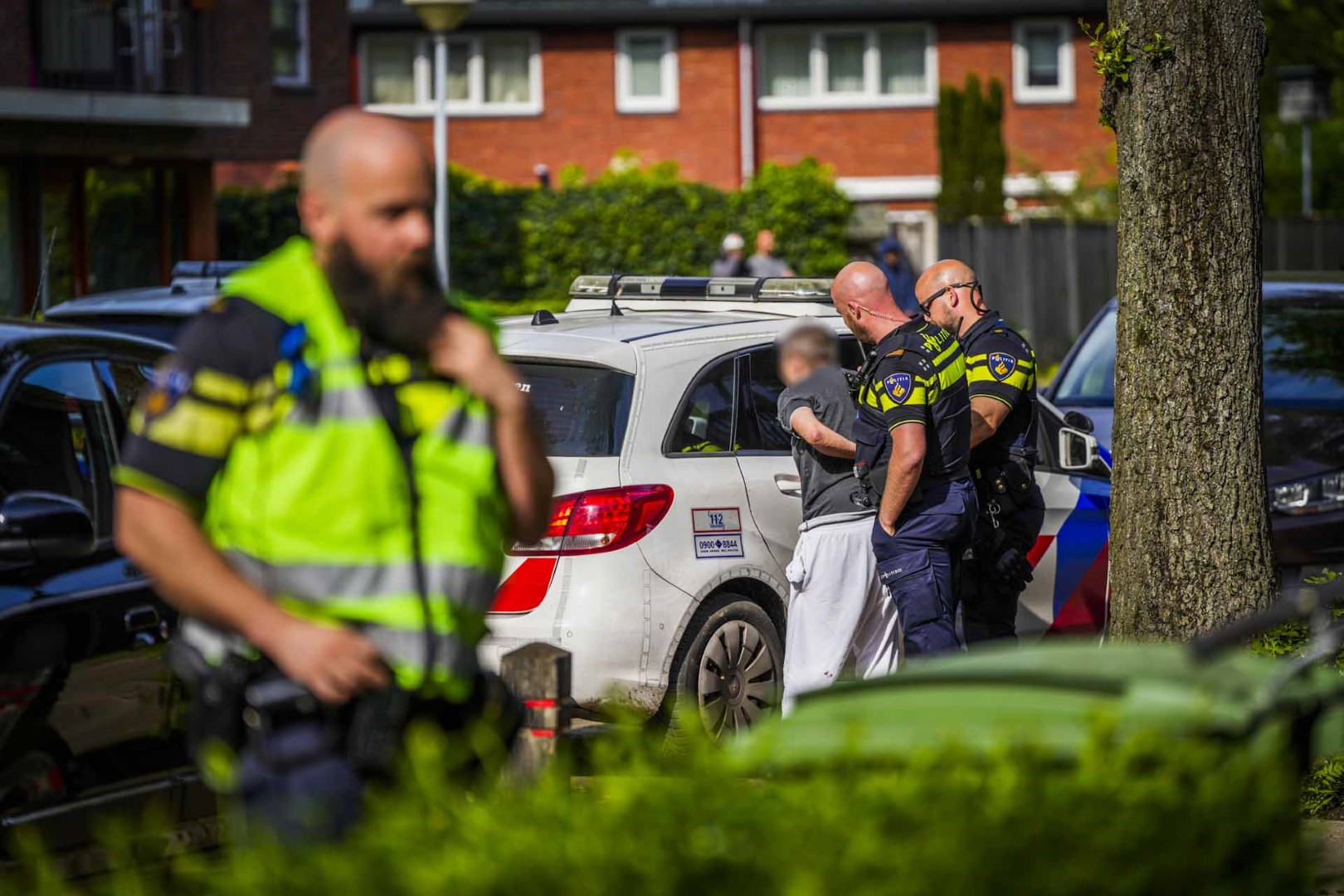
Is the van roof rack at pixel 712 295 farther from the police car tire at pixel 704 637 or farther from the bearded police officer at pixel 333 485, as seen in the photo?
the bearded police officer at pixel 333 485

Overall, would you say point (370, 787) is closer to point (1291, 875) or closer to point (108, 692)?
point (1291, 875)

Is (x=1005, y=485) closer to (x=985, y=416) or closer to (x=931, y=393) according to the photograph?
(x=985, y=416)

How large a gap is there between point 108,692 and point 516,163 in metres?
33.4

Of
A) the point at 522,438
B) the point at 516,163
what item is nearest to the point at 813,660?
the point at 522,438

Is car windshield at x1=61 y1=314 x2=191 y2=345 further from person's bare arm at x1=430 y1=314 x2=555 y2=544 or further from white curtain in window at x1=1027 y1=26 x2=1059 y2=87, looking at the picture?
white curtain in window at x1=1027 y1=26 x2=1059 y2=87

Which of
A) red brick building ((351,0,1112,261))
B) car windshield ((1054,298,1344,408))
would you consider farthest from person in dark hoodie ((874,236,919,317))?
red brick building ((351,0,1112,261))

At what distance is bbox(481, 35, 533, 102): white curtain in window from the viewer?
3738cm

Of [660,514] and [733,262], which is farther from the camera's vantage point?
[733,262]

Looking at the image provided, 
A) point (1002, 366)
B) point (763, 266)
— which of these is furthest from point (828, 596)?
point (763, 266)

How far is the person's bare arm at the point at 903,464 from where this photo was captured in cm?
638

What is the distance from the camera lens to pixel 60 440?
5.09 m

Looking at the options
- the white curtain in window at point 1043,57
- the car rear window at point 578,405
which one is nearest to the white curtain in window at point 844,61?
the white curtain in window at point 1043,57

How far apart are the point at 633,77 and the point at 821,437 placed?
31601mm

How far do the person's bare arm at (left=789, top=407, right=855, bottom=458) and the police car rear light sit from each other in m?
0.60
